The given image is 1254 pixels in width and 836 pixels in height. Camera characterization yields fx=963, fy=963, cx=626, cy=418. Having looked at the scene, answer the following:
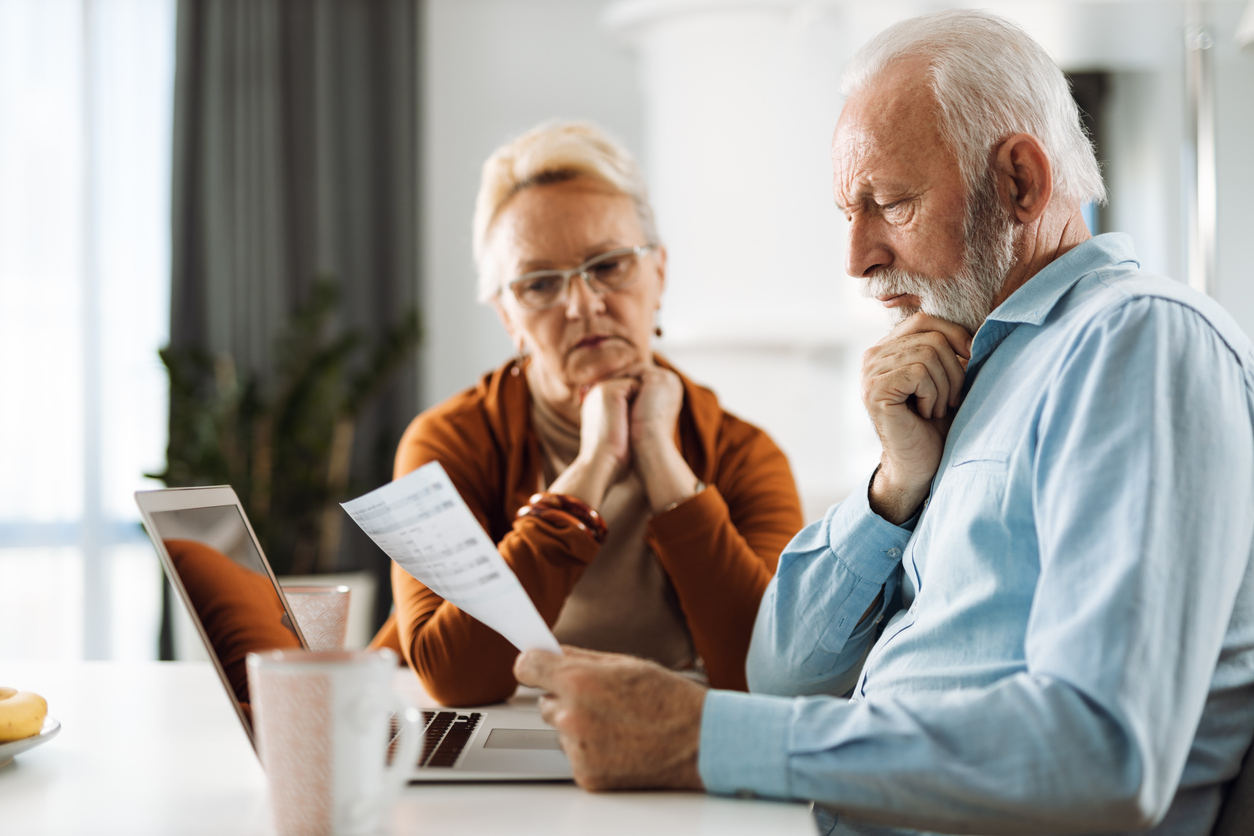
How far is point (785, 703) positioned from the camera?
2.30 feet

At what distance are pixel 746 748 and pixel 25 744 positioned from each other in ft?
1.86

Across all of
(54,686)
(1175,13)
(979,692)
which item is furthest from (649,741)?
(1175,13)

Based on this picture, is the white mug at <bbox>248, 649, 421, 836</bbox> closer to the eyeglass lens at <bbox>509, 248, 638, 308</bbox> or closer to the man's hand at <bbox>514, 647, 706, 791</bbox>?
the man's hand at <bbox>514, 647, 706, 791</bbox>

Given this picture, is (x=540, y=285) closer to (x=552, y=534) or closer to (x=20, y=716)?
(x=552, y=534)

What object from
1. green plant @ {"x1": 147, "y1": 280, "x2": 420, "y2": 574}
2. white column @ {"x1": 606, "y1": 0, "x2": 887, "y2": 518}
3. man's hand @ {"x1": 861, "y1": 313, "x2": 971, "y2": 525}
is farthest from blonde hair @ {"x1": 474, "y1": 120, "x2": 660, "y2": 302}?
green plant @ {"x1": 147, "y1": 280, "x2": 420, "y2": 574}

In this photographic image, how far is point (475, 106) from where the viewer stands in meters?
3.65

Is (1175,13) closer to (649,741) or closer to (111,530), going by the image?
(649,741)

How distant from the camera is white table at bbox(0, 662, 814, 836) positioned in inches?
25.2

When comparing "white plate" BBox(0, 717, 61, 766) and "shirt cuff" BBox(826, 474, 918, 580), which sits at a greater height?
"shirt cuff" BBox(826, 474, 918, 580)

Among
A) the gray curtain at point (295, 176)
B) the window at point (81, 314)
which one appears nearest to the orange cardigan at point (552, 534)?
the gray curtain at point (295, 176)

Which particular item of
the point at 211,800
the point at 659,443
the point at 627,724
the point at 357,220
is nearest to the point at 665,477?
the point at 659,443

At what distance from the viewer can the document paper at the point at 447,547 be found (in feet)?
2.15

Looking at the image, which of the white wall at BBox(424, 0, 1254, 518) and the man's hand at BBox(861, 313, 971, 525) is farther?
the white wall at BBox(424, 0, 1254, 518)

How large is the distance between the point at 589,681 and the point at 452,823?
139 millimetres
